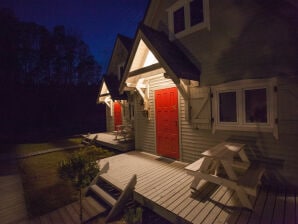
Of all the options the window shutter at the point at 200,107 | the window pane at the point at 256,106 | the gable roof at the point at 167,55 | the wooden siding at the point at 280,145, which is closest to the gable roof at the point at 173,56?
the gable roof at the point at 167,55

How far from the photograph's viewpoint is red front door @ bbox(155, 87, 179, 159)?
18.8ft

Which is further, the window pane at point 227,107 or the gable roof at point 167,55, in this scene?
the gable roof at point 167,55

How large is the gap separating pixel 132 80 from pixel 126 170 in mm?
3461

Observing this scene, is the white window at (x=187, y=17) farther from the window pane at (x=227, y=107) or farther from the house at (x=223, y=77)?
the window pane at (x=227, y=107)

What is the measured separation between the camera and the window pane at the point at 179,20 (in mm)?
5414

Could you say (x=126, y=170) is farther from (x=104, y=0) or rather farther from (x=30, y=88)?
(x=104, y=0)

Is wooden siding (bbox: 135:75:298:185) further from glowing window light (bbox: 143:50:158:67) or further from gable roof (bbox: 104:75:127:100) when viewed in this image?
gable roof (bbox: 104:75:127:100)

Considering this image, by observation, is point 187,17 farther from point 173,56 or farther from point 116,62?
point 116,62

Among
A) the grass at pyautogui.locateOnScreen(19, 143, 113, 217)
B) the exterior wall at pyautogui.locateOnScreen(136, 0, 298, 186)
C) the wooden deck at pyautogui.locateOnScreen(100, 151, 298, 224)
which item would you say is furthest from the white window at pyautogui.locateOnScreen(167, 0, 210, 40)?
the grass at pyautogui.locateOnScreen(19, 143, 113, 217)

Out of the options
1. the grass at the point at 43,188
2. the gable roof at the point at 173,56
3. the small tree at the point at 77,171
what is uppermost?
the gable roof at the point at 173,56

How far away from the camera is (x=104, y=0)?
1362 inches

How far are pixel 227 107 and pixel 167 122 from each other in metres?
2.25

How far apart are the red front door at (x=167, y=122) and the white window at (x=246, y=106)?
4.93 ft

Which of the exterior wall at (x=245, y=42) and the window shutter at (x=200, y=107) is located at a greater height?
the exterior wall at (x=245, y=42)
